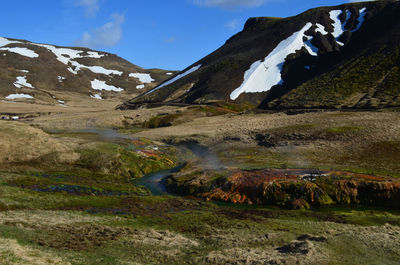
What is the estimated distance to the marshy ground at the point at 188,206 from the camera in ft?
72.1

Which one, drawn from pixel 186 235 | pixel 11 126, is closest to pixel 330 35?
pixel 11 126

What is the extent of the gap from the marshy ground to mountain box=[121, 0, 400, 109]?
33.9m

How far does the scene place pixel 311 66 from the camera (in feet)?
477

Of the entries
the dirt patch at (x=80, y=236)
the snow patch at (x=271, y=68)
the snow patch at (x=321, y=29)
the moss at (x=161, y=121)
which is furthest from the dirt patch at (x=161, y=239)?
the snow patch at (x=321, y=29)

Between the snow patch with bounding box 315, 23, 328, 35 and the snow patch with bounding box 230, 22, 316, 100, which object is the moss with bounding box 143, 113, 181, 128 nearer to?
the snow patch with bounding box 230, 22, 316, 100

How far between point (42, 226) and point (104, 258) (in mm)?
8150

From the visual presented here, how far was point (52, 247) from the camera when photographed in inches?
832

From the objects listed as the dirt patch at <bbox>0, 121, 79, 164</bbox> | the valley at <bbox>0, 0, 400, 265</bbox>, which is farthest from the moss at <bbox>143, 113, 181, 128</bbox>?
the dirt patch at <bbox>0, 121, 79, 164</bbox>

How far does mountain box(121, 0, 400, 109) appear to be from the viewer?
4264 inches

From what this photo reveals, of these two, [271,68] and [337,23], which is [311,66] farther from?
[337,23]

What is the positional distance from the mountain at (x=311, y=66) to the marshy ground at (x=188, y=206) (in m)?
33.9

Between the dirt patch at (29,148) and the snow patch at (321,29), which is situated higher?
the snow patch at (321,29)

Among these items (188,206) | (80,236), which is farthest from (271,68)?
(80,236)

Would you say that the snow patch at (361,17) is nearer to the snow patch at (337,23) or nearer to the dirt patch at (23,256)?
the snow patch at (337,23)
